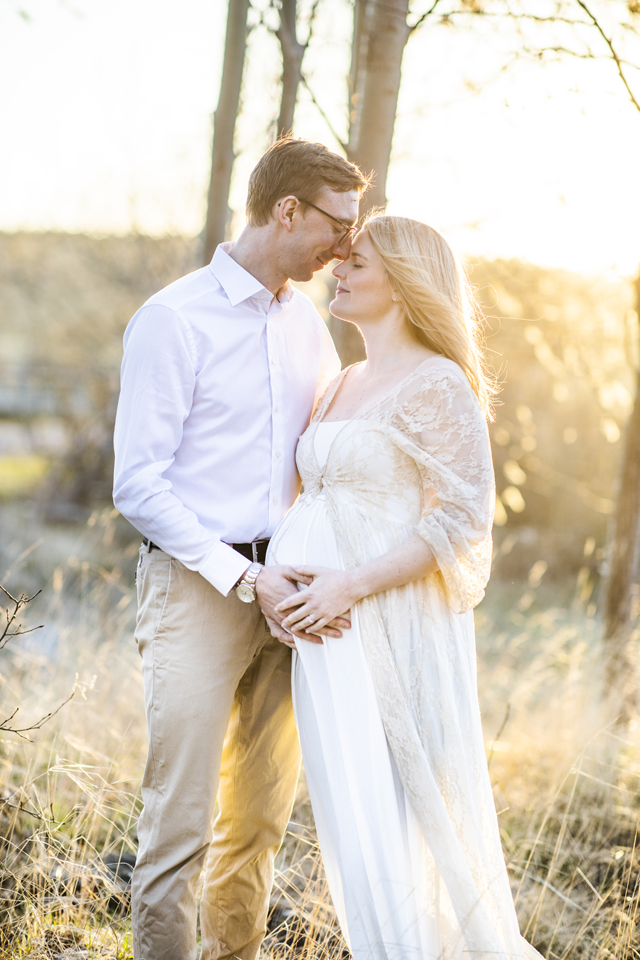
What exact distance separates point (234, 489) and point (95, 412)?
1181 cm

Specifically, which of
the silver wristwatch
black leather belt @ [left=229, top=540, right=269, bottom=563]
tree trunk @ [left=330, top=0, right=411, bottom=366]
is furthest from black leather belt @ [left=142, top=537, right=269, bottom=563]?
tree trunk @ [left=330, top=0, right=411, bottom=366]

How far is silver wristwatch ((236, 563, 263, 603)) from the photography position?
202 cm

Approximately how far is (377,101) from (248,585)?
6.27ft

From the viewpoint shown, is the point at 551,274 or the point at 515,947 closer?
the point at 515,947

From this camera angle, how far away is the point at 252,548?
2.17 m

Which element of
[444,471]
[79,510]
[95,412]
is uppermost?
[444,471]

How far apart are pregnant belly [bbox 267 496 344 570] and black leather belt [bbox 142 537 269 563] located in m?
0.05

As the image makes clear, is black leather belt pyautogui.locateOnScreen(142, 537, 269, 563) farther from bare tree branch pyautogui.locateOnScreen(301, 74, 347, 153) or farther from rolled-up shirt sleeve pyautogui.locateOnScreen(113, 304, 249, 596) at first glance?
bare tree branch pyautogui.locateOnScreen(301, 74, 347, 153)

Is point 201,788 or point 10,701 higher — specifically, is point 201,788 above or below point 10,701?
above

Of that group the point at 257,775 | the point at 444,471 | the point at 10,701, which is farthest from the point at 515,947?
the point at 10,701

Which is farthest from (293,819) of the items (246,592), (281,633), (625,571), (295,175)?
(295,175)

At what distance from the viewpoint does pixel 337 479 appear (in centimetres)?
214

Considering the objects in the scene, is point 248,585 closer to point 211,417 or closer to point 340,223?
point 211,417

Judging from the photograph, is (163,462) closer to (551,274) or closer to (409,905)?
(409,905)
